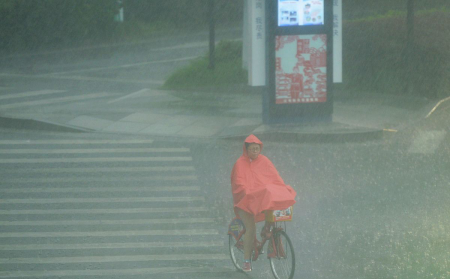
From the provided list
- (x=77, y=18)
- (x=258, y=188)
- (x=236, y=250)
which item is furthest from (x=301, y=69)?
(x=77, y=18)

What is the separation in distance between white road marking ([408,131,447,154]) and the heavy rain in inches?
1.6

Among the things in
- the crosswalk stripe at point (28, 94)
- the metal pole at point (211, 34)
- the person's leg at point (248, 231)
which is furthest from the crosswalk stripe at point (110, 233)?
the metal pole at point (211, 34)

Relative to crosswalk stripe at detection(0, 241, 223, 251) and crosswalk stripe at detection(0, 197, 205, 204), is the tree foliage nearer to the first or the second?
crosswalk stripe at detection(0, 197, 205, 204)

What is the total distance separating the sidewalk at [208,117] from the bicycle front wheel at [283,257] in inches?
273

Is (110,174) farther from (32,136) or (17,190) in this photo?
(32,136)

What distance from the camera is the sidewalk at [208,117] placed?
13828 millimetres

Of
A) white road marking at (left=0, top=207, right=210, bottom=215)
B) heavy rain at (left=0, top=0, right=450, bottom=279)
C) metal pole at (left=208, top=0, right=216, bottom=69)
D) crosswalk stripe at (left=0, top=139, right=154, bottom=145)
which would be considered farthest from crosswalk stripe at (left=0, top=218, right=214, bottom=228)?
metal pole at (left=208, top=0, right=216, bottom=69)

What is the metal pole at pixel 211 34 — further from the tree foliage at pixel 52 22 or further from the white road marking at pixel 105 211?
the tree foliage at pixel 52 22

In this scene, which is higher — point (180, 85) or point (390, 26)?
point (390, 26)

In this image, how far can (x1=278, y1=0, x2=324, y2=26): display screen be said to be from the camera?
46.7ft

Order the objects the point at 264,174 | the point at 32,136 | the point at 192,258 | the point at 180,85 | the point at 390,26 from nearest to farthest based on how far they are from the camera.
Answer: the point at 264,174, the point at 192,258, the point at 32,136, the point at 390,26, the point at 180,85

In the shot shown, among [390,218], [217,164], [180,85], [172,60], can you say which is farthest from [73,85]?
[390,218]

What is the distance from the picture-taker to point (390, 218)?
865 centimetres

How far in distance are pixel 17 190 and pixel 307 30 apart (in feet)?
23.6
